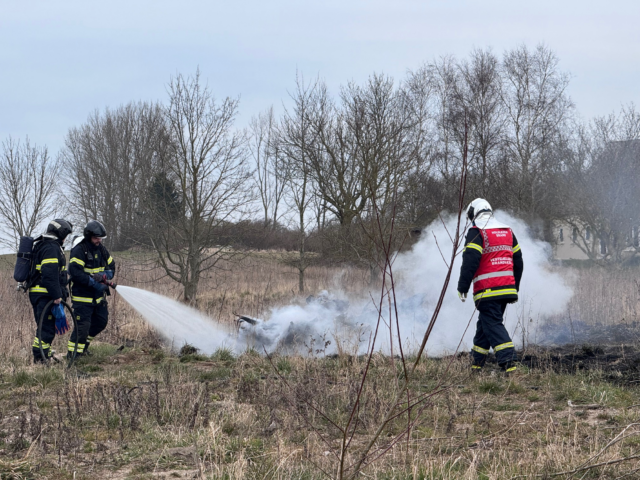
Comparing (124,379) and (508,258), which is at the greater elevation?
(508,258)

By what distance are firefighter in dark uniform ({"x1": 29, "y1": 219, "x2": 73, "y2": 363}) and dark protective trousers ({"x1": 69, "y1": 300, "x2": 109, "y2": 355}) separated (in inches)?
10.1

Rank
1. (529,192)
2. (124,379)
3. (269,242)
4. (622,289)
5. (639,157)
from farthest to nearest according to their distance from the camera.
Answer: (269,242), (529,192), (639,157), (622,289), (124,379)

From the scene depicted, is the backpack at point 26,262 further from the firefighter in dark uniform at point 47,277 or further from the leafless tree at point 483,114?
the leafless tree at point 483,114

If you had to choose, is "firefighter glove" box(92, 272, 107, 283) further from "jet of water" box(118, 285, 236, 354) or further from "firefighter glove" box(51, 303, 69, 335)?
"jet of water" box(118, 285, 236, 354)

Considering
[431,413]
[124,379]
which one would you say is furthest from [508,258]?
[124,379]

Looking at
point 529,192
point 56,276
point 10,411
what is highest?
point 529,192

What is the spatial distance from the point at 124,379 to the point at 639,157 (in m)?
18.7

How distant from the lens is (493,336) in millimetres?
6516

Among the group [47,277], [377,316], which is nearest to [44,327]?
[47,277]

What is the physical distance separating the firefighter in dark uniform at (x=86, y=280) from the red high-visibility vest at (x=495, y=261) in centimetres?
476

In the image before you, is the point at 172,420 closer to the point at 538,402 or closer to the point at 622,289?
the point at 538,402

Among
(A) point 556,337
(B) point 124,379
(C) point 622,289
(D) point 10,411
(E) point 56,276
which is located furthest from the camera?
(C) point 622,289

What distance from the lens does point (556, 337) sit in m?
9.48

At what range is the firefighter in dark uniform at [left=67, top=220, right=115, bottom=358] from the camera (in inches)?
303
